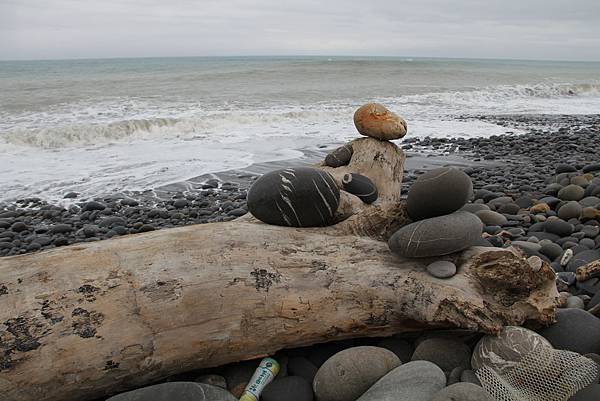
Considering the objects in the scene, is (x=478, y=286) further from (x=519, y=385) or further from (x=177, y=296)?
(x=177, y=296)

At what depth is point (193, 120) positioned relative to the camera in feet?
53.1

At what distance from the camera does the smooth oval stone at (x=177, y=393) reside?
2693 millimetres

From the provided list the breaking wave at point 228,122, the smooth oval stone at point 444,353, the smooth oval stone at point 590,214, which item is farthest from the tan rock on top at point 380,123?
the breaking wave at point 228,122

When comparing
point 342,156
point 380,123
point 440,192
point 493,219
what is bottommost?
point 493,219

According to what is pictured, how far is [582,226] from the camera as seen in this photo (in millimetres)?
5504

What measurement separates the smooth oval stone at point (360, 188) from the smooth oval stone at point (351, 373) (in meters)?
2.29

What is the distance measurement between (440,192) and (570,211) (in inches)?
119

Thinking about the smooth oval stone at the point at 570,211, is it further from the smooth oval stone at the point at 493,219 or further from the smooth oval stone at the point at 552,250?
the smooth oval stone at the point at 552,250

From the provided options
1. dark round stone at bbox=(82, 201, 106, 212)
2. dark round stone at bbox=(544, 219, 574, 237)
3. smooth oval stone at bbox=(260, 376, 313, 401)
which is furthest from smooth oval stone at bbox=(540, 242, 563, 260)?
dark round stone at bbox=(82, 201, 106, 212)

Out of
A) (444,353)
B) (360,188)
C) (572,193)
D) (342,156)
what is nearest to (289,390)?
(444,353)

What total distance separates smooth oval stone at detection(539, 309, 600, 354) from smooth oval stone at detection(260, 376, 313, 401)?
1533 mm

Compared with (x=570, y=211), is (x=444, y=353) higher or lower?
higher

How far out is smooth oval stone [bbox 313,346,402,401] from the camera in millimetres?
2867

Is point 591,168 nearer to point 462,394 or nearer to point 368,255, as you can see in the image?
point 368,255
